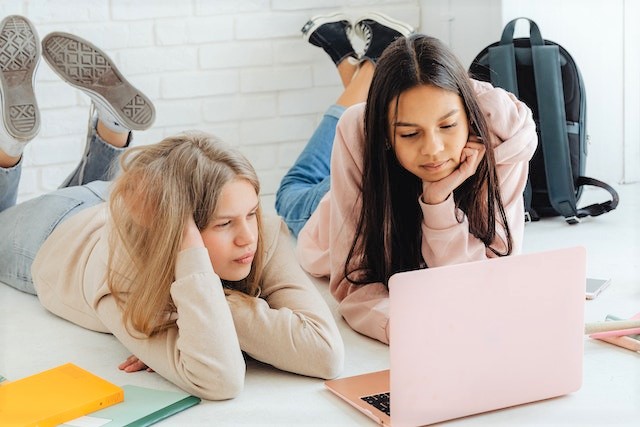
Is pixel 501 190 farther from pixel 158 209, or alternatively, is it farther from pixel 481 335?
pixel 158 209

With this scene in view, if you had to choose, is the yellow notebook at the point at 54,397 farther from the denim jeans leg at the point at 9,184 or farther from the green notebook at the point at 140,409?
the denim jeans leg at the point at 9,184

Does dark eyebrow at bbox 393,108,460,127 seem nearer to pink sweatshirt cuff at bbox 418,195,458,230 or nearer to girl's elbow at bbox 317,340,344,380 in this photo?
pink sweatshirt cuff at bbox 418,195,458,230

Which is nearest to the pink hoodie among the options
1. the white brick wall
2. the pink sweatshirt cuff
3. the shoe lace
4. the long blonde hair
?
the pink sweatshirt cuff

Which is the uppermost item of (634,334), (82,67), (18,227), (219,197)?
(82,67)

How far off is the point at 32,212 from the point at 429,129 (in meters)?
1.07

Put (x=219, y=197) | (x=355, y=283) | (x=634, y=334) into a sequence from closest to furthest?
(x=219, y=197), (x=634, y=334), (x=355, y=283)

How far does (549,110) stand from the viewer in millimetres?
2633

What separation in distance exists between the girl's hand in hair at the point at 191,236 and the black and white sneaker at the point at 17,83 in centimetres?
84

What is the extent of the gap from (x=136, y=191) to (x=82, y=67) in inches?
36.6

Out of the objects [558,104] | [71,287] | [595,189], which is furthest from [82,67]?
[595,189]

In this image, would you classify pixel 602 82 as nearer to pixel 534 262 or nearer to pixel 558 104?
pixel 558 104

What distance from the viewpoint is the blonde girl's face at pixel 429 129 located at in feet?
5.37

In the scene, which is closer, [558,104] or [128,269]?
[128,269]

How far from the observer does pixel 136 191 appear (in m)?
1.58
